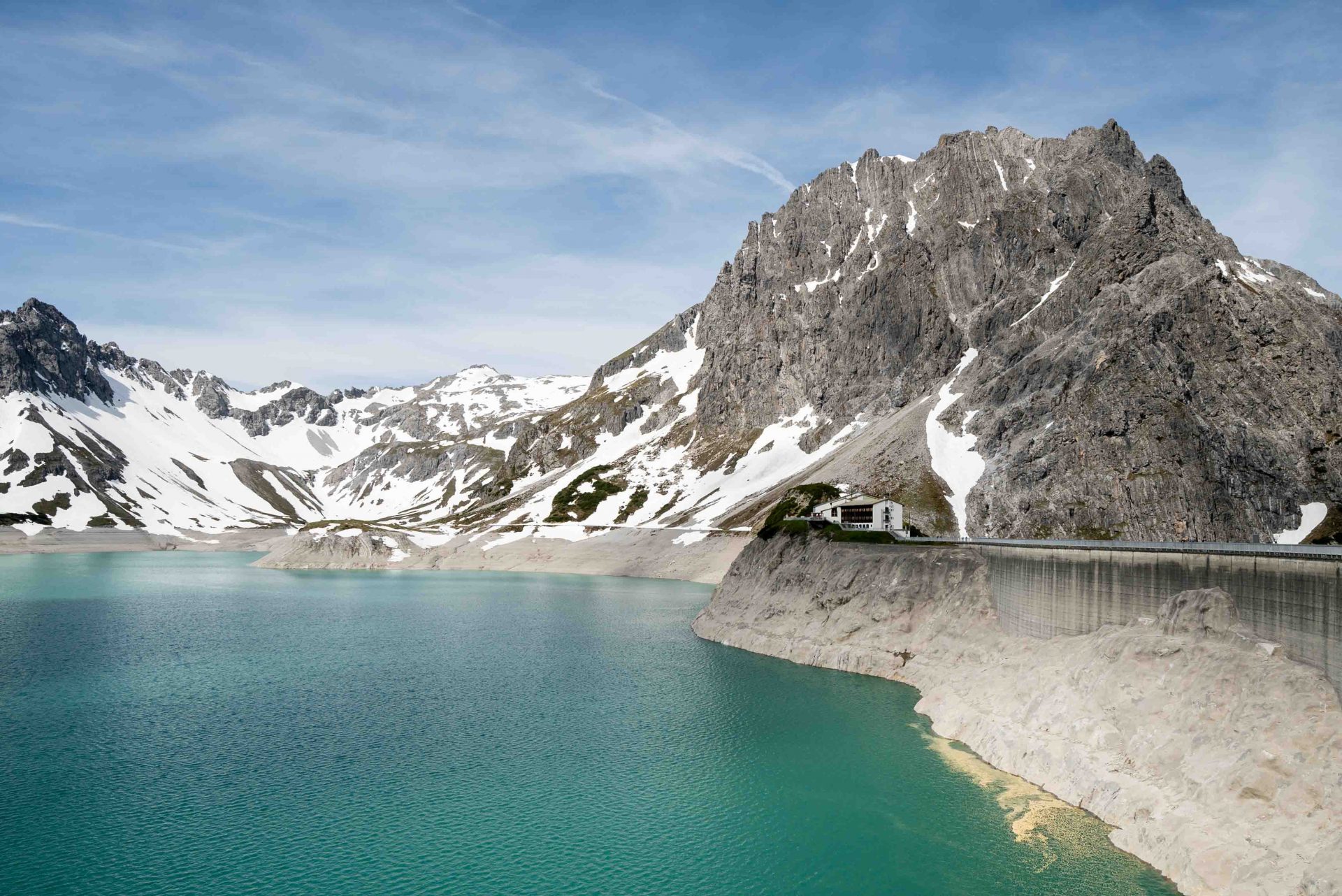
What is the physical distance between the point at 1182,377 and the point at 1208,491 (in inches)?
909

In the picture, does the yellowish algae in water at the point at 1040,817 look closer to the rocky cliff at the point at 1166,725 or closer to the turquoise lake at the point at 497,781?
the turquoise lake at the point at 497,781

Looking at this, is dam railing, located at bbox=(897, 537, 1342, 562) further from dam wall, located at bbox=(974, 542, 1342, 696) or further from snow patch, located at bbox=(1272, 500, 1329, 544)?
snow patch, located at bbox=(1272, 500, 1329, 544)

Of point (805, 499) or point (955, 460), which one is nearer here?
point (805, 499)

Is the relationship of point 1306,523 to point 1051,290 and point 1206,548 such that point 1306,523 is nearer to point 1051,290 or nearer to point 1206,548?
point 1051,290

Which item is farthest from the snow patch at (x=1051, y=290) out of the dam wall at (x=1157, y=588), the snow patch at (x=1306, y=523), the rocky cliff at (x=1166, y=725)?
the rocky cliff at (x=1166, y=725)

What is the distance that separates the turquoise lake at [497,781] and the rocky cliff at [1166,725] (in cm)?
212

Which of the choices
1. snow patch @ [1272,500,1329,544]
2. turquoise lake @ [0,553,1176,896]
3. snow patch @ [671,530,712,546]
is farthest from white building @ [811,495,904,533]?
snow patch @ [671,530,712,546]

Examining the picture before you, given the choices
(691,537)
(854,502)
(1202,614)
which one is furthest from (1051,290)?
(1202,614)

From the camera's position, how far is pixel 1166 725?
1746 inches

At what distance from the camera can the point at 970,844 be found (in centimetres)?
4234

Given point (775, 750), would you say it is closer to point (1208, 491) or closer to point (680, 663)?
point (680, 663)

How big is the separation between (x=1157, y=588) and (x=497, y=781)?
42589 mm

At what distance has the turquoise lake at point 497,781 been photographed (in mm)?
39094

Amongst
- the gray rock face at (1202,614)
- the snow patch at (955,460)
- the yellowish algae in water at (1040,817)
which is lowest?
the yellowish algae in water at (1040,817)
